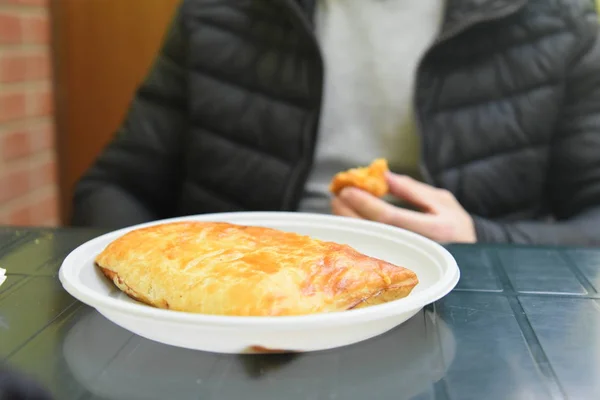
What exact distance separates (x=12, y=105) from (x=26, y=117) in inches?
3.0

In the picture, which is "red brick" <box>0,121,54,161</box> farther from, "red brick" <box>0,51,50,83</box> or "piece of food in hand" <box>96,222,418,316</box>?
"piece of food in hand" <box>96,222,418,316</box>

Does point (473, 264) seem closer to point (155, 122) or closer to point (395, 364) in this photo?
point (395, 364)

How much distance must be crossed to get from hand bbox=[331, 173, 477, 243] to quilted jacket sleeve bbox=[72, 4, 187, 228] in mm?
426

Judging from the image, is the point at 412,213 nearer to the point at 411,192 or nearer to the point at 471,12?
the point at 411,192

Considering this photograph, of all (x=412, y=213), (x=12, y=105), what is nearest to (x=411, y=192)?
(x=412, y=213)

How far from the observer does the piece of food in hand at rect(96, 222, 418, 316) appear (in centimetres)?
40

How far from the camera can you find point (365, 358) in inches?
16.1

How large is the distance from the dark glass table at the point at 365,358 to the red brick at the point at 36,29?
3.62 feet

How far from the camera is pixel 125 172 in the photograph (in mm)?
1131

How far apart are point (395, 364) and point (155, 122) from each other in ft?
2.76

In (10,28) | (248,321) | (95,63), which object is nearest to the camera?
(248,321)

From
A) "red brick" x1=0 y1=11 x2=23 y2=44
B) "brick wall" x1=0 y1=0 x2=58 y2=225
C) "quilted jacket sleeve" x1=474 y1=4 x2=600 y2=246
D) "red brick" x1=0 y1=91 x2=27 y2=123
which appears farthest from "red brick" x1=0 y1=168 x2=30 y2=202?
"quilted jacket sleeve" x1=474 y1=4 x2=600 y2=246

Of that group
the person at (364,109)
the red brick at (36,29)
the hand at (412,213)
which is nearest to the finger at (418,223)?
the hand at (412,213)

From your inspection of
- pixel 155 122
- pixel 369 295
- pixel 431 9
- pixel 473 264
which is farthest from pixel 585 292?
pixel 155 122
